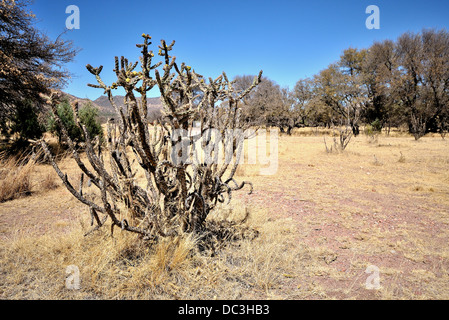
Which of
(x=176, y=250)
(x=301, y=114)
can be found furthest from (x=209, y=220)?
(x=301, y=114)

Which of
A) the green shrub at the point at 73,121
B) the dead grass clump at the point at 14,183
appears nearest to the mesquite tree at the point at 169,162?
the dead grass clump at the point at 14,183

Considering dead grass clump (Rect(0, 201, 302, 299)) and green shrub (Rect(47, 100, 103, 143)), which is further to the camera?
green shrub (Rect(47, 100, 103, 143))

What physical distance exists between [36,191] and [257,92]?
29767mm

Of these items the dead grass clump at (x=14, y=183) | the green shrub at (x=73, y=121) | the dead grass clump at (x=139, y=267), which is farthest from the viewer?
the green shrub at (x=73, y=121)

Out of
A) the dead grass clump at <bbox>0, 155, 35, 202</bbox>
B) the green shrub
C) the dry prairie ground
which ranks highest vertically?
the green shrub

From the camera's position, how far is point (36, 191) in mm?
4570

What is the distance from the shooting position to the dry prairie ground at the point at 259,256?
71.4 inches

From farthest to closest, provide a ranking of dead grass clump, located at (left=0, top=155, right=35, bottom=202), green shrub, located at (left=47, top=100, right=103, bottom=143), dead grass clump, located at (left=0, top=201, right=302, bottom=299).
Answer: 1. green shrub, located at (left=47, top=100, right=103, bottom=143)
2. dead grass clump, located at (left=0, top=155, right=35, bottom=202)
3. dead grass clump, located at (left=0, top=201, right=302, bottom=299)

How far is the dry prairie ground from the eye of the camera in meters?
1.81

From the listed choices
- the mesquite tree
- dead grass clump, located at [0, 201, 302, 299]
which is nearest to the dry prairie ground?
dead grass clump, located at [0, 201, 302, 299]

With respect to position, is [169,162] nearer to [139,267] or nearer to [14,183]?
[139,267]

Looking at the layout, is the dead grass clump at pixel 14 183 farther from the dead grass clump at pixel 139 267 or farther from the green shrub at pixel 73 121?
the green shrub at pixel 73 121

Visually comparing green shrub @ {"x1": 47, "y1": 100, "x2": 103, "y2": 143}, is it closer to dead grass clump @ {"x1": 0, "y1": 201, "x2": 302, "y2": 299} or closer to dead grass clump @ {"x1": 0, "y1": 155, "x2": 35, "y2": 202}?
dead grass clump @ {"x1": 0, "y1": 155, "x2": 35, "y2": 202}
